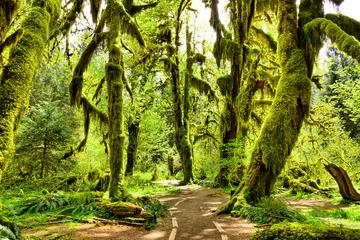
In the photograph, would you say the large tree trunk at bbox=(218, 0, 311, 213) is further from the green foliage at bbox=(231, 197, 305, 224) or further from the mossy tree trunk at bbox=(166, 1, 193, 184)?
the mossy tree trunk at bbox=(166, 1, 193, 184)

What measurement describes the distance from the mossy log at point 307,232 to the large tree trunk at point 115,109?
590 cm

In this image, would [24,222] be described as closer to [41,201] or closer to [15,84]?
[41,201]

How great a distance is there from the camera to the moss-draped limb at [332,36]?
8.13 m

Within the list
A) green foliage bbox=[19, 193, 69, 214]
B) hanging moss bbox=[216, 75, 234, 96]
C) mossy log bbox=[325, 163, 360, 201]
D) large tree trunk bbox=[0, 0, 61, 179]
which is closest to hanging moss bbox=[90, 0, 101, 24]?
large tree trunk bbox=[0, 0, 61, 179]

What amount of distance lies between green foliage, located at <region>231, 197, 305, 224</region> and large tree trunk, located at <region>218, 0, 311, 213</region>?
541 mm

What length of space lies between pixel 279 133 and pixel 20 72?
7.92m

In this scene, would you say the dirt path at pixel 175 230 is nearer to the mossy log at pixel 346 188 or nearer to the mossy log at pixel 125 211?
the mossy log at pixel 125 211

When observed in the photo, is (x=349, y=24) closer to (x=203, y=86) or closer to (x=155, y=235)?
(x=155, y=235)

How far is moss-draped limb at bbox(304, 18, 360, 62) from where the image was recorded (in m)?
8.13

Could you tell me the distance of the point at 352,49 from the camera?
812 cm

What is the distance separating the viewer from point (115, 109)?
1059 centimetres

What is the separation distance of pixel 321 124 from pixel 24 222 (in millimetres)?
16461

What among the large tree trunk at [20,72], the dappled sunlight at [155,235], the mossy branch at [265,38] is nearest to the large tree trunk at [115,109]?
the dappled sunlight at [155,235]

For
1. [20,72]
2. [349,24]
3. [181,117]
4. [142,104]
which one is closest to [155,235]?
[20,72]
